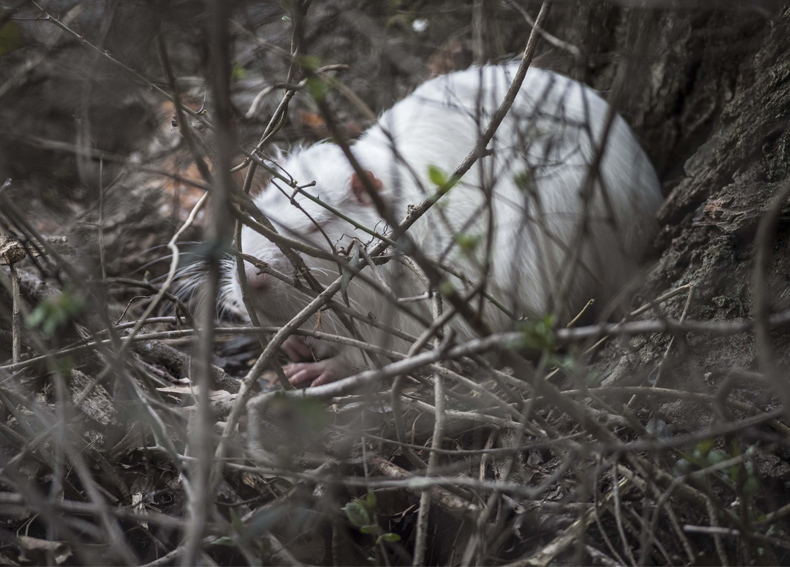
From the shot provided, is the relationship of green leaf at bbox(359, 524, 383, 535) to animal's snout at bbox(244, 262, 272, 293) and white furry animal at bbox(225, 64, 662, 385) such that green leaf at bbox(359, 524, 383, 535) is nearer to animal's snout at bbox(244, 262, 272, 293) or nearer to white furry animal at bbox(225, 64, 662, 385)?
white furry animal at bbox(225, 64, 662, 385)

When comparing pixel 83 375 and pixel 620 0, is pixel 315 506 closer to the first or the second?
pixel 83 375

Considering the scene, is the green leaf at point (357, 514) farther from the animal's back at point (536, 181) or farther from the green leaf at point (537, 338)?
the animal's back at point (536, 181)

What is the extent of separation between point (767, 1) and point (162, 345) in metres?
2.58

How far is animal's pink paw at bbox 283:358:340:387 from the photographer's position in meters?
3.00

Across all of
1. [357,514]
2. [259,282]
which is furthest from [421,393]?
[259,282]

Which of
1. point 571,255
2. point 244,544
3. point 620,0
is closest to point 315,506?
Result: point 244,544

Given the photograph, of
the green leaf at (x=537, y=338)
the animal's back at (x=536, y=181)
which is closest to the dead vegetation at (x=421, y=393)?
the green leaf at (x=537, y=338)

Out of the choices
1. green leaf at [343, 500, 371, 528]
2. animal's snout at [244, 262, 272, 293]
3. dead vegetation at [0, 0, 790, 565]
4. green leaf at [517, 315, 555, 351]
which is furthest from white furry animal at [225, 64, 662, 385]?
green leaf at [517, 315, 555, 351]

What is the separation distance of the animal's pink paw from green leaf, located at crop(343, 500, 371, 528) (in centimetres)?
143

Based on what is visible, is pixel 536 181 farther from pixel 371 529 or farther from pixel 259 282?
pixel 371 529

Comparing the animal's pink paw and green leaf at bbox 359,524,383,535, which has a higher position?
the animal's pink paw

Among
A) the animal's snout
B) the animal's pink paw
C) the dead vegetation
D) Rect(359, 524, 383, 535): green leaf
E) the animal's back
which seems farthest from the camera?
the animal's pink paw

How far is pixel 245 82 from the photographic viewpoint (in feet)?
15.5

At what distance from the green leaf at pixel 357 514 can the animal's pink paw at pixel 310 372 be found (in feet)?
4.68
